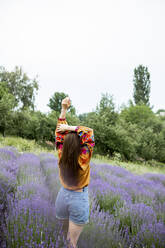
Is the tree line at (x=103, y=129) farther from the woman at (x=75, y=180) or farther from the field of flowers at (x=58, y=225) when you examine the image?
the woman at (x=75, y=180)

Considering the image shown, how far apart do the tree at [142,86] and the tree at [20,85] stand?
71.4 ft

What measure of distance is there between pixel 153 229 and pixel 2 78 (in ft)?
98.7

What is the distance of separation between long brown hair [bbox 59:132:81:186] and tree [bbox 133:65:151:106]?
1493 inches

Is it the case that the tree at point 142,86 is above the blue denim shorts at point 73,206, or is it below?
above

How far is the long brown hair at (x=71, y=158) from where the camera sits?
4.99ft

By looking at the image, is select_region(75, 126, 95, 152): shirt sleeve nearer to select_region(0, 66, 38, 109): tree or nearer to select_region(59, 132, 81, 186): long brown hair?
select_region(59, 132, 81, 186): long brown hair

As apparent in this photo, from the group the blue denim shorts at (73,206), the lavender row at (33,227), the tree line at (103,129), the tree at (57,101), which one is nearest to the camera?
the lavender row at (33,227)

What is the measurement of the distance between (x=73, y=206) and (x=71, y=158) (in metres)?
0.41

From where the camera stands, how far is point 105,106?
15602 mm

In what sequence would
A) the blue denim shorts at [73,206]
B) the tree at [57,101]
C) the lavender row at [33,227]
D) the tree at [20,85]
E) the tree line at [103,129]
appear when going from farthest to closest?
1. the tree at [57,101]
2. the tree at [20,85]
3. the tree line at [103,129]
4. the blue denim shorts at [73,206]
5. the lavender row at [33,227]

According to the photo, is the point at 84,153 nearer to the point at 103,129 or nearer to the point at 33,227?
the point at 33,227

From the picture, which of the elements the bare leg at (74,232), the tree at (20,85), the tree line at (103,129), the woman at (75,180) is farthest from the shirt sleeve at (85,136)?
the tree at (20,85)

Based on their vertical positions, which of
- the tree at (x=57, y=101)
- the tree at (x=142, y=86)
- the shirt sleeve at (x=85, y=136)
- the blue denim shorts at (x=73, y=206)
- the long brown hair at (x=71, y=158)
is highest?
the tree at (x=142, y=86)

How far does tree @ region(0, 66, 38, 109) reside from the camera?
27702mm
